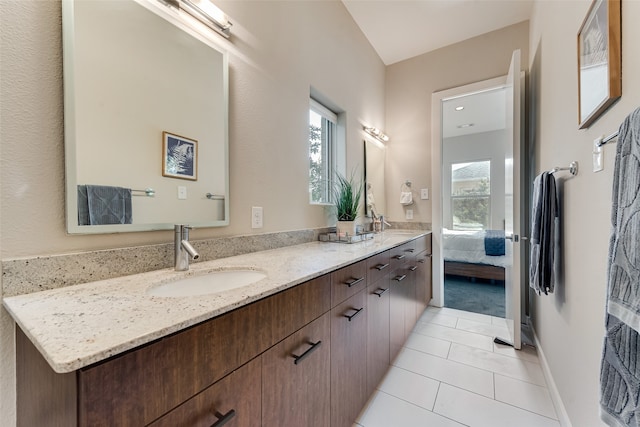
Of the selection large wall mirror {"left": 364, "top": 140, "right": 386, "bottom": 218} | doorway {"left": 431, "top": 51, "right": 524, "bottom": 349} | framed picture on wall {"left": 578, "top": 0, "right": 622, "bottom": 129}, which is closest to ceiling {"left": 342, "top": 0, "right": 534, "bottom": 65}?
doorway {"left": 431, "top": 51, "right": 524, "bottom": 349}

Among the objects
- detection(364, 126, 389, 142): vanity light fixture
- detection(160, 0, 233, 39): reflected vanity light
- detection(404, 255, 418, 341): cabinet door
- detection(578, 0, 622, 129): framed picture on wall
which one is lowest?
detection(404, 255, 418, 341): cabinet door

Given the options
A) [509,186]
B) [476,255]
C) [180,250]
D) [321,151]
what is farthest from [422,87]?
[180,250]

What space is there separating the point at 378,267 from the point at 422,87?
247 centimetres

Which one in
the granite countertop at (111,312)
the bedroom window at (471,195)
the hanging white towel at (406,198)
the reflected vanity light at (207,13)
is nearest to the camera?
the granite countertop at (111,312)

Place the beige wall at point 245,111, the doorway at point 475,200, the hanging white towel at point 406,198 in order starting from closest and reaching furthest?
the beige wall at point 245,111 < the hanging white towel at point 406,198 < the doorway at point 475,200

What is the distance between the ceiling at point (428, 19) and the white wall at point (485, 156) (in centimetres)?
244

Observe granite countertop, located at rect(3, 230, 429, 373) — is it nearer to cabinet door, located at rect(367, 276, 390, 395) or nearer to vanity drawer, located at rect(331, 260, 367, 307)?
vanity drawer, located at rect(331, 260, 367, 307)

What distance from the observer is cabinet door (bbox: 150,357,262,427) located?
58 cm

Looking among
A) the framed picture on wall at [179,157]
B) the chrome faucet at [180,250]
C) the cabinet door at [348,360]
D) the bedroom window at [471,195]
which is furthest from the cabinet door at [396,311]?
the bedroom window at [471,195]

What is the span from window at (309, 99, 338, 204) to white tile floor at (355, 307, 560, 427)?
135 cm

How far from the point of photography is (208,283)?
1.08m

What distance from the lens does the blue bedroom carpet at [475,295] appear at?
295 cm

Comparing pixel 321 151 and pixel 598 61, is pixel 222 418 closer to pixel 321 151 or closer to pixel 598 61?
pixel 598 61

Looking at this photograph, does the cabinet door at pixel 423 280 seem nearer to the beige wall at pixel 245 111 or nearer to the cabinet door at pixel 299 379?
the beige wall at pixel 245 111
